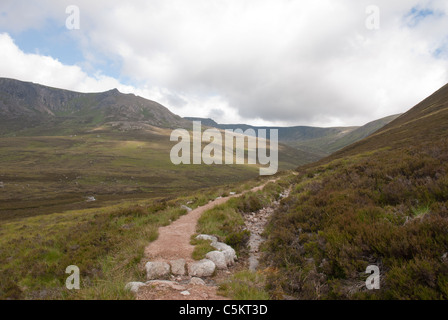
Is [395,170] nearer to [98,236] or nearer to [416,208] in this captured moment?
[416,208]

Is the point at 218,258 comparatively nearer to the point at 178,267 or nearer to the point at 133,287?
the point at 178,267

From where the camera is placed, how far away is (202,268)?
23.5ft

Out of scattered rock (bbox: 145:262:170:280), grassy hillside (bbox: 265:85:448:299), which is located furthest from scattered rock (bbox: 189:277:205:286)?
grassy hillside (bbox: 265:85:448:299)

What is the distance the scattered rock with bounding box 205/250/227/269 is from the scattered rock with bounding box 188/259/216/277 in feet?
1.26

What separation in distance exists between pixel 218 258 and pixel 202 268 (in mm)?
848

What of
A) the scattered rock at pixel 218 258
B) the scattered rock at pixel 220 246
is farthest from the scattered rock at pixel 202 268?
the scattered rock at pixel 220 246

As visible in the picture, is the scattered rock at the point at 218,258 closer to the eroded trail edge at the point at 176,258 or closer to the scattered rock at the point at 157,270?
the eroded trail edge at the point at 176,258

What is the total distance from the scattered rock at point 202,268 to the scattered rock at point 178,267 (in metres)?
0.22

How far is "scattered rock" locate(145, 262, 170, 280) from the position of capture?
6833 millimetres

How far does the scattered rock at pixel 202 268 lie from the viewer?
7.03m

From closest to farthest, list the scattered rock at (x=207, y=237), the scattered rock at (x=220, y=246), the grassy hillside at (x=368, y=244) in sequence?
the grassy hillside at (x=368, y=244) → the scattered rock at (x=220, y=246) → the scattered rock at (x=207, y=237)

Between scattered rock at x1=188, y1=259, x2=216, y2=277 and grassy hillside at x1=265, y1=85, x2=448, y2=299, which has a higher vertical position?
grassy hillside at x1=265, y1=85, x2=448, y2=299

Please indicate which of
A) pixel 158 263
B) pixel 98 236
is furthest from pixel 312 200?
pixel 98 236

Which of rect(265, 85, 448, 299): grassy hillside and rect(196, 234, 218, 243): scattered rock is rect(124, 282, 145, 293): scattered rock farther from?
rect(196, 234, 218, 243): scattered rock
